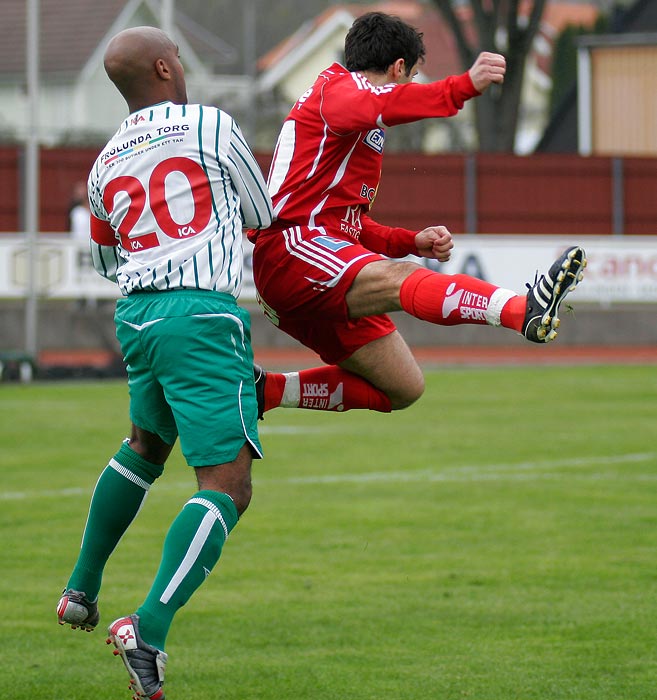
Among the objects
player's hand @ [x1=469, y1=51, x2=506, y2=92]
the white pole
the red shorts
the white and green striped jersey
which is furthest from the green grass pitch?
the white pole

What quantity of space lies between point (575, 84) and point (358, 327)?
38.0 metres

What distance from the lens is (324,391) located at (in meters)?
6.79

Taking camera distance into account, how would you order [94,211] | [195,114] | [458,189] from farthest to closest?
[458,189], [94,211], [195,114]

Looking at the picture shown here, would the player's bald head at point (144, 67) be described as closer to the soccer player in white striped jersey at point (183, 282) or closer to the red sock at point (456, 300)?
the soccer player in white striped jersey at point (183, 282)

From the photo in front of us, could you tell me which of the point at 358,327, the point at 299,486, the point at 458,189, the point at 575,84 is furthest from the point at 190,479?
the point at 575,84

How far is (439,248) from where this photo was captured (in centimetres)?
616

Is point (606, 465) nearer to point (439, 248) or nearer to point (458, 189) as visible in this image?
Result: point (439, 248)

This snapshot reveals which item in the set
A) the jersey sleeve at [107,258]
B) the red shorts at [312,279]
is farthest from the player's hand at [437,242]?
the jersey sleeve at [107,258]

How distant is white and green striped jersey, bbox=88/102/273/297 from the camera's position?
5.20 m

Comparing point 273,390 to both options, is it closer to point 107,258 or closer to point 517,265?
point 107,258

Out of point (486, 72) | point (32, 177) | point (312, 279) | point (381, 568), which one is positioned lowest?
point (381, 568)

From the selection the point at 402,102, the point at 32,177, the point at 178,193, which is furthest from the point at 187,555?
the point at 32,177

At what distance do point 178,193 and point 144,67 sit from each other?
1.61 feet

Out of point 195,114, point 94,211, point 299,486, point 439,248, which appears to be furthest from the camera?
point 299,486
